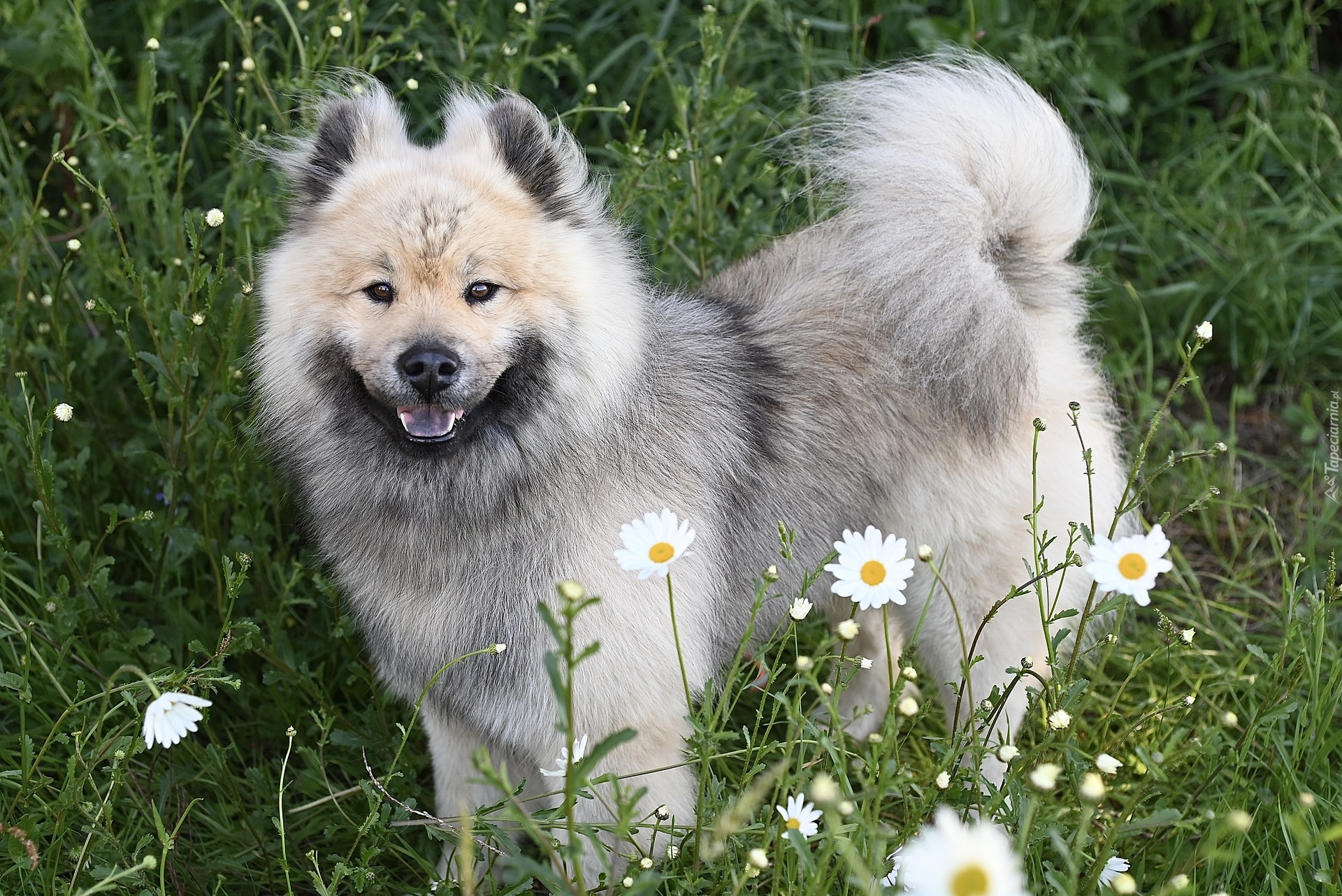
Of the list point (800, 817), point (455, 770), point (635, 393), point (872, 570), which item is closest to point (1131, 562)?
point (872, 570)

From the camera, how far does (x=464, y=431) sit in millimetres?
2156

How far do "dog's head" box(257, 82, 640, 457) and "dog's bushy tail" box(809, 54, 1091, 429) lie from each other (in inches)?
22.8

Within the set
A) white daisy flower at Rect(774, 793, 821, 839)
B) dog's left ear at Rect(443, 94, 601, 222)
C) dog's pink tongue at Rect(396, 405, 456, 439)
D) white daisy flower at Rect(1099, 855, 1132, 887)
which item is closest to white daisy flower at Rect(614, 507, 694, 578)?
white daisy flower at Rect(774, 793, 821, 839)

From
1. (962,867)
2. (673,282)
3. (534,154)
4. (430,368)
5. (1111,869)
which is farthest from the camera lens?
(673,282)

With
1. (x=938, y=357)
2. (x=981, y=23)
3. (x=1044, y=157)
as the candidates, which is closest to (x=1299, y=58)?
(x=981, y=23)

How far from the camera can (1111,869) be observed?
5.94ft

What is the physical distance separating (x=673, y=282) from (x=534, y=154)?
1187mm

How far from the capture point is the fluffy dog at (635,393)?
2.15 meters

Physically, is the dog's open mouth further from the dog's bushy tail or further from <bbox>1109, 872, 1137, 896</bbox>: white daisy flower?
<bbox>1109, 872, 1137, 896</bbox>: white daisy flower

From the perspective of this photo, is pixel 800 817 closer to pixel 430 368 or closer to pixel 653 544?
pixel 653 544

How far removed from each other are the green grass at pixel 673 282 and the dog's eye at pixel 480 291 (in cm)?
62

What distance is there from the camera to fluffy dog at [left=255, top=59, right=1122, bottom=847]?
215cm

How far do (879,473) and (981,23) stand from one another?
241 centimetres

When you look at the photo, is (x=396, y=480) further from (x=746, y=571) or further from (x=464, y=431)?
(x=746, y=571)
